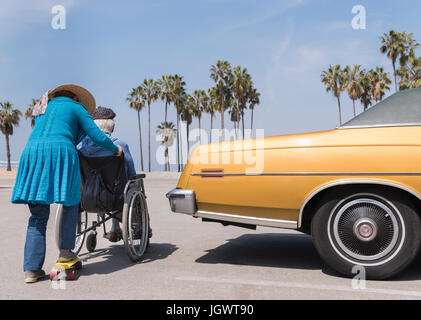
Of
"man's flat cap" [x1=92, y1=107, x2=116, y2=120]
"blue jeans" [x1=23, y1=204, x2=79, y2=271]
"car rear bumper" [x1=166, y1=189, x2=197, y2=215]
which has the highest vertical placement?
"man's flat cap" [x1=92, y1=107, x2=116, y2=120]

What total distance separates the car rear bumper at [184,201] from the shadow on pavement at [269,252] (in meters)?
0.65

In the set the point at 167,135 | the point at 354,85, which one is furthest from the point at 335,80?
the point at 167,135

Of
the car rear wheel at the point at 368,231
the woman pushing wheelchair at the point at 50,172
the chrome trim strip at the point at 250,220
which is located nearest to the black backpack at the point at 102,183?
the woman pushing wheelchair at the point at 50,172

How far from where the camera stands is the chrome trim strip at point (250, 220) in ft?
12.1

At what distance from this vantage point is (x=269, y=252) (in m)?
4.75

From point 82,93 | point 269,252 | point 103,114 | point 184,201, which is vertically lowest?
point 269,252

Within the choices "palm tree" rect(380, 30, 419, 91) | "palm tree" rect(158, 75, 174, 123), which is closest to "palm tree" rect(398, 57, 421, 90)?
"palm tree" rect(380, 30, 419, 91)

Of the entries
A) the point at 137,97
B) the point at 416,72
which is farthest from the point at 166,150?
the point at 416,72

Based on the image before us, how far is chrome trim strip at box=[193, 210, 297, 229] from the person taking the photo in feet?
12.1

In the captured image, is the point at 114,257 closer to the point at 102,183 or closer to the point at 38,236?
the point at 102,183

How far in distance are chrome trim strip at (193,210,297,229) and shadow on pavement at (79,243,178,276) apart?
2.98 ft

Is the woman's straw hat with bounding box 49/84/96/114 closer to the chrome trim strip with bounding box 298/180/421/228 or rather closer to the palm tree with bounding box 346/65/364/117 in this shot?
the chrome trim strip with bounding box 298/180/421/228

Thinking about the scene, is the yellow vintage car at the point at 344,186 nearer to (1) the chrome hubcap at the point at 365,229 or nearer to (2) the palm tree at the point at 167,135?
(1) the chrome hubcap at the point at 365,229

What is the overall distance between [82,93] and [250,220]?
6.77 ft
